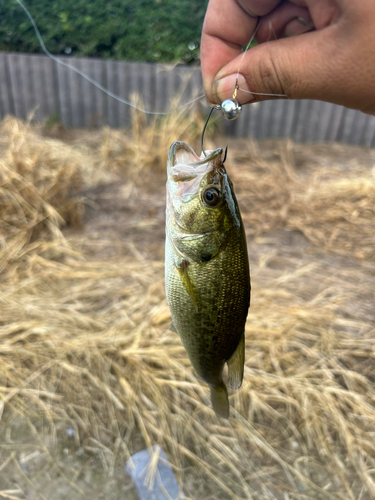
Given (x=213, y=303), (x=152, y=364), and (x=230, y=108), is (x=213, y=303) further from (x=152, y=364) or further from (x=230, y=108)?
(x=152, y=364)

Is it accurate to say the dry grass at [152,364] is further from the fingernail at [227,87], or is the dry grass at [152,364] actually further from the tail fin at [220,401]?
the fingernail at [227,87]

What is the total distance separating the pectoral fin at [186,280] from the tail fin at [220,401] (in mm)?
387

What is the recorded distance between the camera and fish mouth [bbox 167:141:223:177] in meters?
1.41

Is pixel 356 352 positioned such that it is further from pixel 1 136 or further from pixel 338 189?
pixel 1 136

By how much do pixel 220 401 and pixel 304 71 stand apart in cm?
134

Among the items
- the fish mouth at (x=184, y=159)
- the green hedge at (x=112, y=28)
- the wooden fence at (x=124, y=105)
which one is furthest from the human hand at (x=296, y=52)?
the green hedge at (x=112, y=28)

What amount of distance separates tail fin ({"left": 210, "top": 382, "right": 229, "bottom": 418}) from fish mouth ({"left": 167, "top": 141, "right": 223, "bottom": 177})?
861 millimetres

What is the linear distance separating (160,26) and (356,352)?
793 cm

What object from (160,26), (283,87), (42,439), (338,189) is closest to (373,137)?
(338,189)

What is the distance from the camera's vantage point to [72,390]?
8.72 ft

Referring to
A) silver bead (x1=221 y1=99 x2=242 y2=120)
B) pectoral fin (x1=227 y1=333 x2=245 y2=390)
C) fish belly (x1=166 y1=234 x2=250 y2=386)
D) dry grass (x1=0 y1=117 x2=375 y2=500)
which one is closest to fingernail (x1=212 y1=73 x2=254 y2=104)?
silver bead (x1=221 y1=99 x2=242 y2=120)

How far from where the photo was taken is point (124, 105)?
8141 mm

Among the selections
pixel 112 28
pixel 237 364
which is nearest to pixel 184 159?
pixel 237 364

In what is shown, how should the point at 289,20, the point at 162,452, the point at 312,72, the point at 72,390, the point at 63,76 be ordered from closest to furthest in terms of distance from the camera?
the point at 312,72
the point at 289,20
the point at 162,452
the point at 72,390
the point at 63,76
